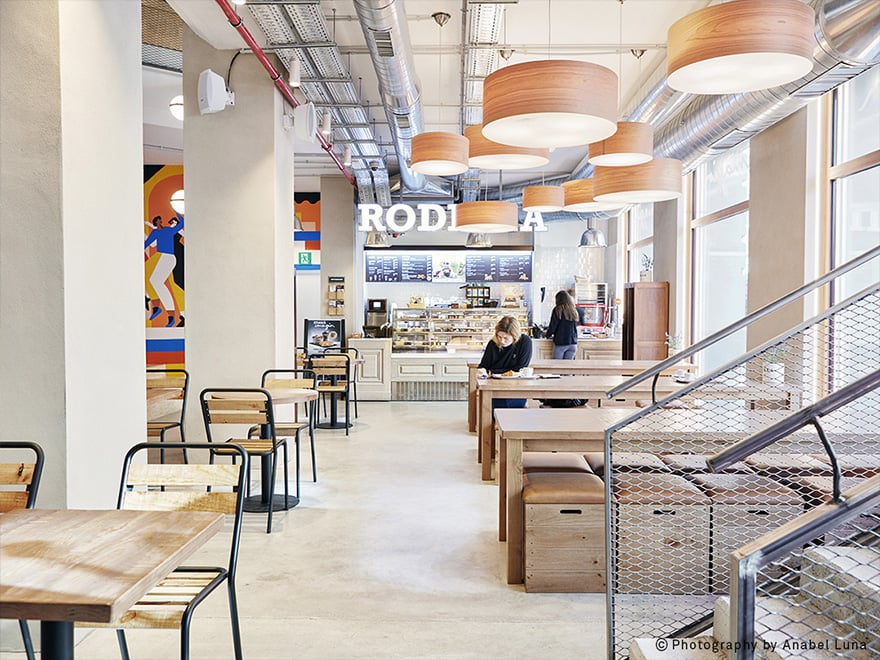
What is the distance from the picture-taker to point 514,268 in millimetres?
14203

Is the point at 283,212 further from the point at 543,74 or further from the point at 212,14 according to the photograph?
the point at 543,74

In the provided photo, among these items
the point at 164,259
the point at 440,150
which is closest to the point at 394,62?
the point at 440,150

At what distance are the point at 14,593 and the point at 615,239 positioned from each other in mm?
13076

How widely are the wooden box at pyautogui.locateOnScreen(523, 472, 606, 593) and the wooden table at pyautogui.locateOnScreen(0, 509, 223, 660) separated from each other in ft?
6.06

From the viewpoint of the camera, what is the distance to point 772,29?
313cm

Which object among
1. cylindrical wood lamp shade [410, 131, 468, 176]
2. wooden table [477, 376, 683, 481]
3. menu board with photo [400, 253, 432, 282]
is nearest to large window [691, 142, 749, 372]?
wooden table [477, 376, 683, 481]

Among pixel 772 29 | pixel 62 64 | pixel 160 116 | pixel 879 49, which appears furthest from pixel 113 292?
pixel 160 116

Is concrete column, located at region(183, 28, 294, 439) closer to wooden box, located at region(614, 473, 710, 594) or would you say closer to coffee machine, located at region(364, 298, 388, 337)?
wooden box, located at region(614, 473, 710, 594)

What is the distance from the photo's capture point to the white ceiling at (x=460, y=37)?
5941 millimetres

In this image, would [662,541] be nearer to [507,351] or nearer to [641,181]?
[641,181]

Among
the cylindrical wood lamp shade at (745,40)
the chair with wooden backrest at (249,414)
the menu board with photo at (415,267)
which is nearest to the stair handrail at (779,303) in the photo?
the cylindrical wood lamp shade at (745,40)

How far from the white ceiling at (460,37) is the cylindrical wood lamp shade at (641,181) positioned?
140 cm

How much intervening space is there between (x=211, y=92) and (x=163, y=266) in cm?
665

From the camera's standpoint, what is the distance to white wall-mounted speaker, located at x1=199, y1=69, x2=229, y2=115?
230 inches
